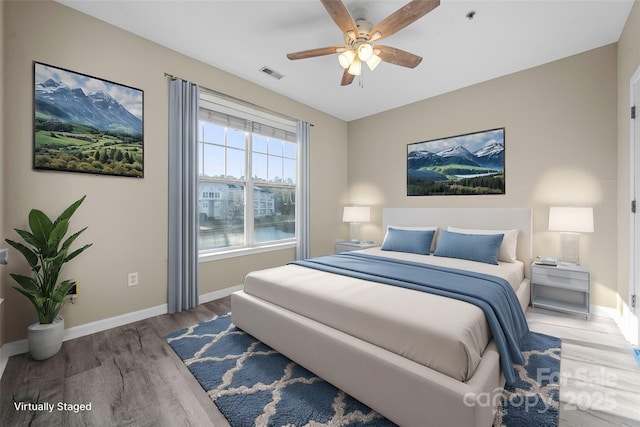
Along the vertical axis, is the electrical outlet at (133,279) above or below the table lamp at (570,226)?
below

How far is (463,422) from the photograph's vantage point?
1.18m

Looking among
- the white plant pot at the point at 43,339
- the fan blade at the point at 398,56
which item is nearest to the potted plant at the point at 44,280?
the white plant pot at the point at 43,339

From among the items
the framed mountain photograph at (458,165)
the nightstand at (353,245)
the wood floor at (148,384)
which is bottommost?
the wood floor at (148,384)

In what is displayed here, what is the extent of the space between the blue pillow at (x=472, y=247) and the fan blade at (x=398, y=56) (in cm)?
196

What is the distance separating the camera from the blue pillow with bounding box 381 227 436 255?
342 cm

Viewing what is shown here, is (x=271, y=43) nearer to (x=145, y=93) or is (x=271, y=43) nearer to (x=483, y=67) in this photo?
(x=145, y=93)

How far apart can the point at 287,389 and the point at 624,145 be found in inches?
142

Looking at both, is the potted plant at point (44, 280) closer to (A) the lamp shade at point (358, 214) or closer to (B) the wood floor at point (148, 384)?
(B) the wood floor at point (148, 384)

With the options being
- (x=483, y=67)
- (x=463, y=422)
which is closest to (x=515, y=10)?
(x=483, y=67)

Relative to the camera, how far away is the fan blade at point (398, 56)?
231 cm

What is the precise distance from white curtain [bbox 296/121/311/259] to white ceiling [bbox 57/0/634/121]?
89 cm

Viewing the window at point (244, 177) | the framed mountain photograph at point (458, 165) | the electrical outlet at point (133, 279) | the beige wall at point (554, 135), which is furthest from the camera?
the framed mountain photograph at point (458, 165)

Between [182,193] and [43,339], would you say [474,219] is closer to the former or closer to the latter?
[182,193]

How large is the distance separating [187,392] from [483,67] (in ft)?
13.9
